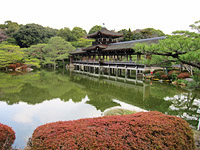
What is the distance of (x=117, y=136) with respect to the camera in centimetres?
253

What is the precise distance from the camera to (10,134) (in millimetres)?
3432

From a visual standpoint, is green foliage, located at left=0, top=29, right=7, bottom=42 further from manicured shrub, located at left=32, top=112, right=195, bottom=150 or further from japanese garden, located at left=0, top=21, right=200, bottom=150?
manicured shrub, located at left=32, top=112, right=195, bottom=150

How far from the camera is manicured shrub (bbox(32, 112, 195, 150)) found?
238 centimetres

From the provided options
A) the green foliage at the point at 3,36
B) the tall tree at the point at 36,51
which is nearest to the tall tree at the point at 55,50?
the tall tree at the point at 36,51

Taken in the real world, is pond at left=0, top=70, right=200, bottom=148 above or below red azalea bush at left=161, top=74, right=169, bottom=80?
below

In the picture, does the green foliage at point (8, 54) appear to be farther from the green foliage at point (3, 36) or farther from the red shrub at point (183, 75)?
the red shrub at point (183, 75)

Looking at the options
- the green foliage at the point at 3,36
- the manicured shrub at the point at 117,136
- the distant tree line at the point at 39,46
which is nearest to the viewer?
the manicured shrub at the point at 117,136

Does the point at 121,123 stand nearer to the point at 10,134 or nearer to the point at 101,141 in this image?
the point at 101,141

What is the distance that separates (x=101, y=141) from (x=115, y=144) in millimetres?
231

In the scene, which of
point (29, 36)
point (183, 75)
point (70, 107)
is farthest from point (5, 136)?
point (29, 36)

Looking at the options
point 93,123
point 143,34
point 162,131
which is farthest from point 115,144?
point 143,34

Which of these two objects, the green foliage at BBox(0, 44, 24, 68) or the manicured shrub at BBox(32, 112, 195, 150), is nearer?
the manicured shrub at BBox(32, 112, 195, 150)

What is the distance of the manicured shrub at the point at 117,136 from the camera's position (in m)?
2.38

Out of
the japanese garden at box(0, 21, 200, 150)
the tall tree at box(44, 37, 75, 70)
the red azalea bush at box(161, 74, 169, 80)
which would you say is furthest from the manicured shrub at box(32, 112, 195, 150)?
the tall tree at box(44, 37, 75, 70)
